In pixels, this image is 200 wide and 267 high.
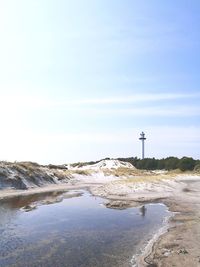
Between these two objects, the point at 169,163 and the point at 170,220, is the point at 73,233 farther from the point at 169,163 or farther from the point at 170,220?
the point at 169,163

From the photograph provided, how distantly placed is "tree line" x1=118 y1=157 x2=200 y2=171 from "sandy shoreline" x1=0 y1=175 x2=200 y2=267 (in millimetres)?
38048

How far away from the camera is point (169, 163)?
94.7 metres

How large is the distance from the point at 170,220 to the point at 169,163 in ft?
236

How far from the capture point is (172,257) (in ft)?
48.8

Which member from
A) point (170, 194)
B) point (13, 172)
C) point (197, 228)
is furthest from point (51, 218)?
point (13, 172)

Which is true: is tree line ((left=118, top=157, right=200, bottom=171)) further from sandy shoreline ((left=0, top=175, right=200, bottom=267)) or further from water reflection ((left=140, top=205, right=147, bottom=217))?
water reflection ((left=140, top=205, right=147, bottom=217))

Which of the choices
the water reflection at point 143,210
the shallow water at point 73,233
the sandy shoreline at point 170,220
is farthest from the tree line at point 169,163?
the shallow water at point 73,233

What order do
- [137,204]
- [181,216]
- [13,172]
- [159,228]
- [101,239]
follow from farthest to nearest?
[13,172]
[137,204]
[181,216]
[159,228]
[101,239]

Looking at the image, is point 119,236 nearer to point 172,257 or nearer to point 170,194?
point 172,257

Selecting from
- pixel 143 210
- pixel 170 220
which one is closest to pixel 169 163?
pixel 143 210

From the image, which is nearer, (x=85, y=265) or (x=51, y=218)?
(x=85, y=265)

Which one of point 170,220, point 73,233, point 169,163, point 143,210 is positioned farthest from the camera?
point 169,163

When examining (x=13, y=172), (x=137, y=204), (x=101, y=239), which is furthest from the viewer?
(x=13, y=172)

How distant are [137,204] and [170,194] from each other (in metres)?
7.80
